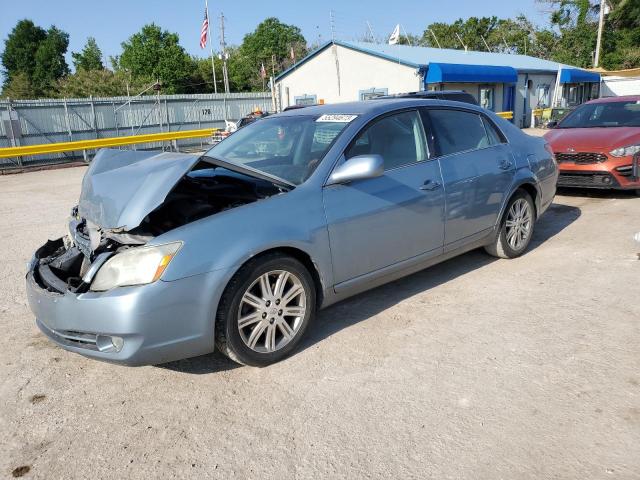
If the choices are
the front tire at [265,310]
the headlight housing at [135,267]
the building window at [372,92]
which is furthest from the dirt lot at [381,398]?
the building window at [372,92]

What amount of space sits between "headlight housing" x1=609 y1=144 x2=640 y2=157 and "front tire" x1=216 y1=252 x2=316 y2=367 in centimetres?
605

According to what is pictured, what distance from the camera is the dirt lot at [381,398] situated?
2.48 meters

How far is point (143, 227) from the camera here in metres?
3.37

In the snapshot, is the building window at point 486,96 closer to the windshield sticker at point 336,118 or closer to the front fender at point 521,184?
the front fender at point 521,184

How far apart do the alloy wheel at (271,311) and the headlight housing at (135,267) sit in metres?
0.52

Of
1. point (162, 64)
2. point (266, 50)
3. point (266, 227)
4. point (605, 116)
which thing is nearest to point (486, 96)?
point (605, 116)

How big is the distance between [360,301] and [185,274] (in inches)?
73.4

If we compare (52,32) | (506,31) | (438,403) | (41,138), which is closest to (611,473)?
(438,403)

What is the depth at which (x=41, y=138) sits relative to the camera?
2030cm

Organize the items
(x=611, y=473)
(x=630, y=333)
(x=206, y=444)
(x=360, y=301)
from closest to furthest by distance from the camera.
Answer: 1. (x=611, y=473)
2. (x=206, y=444)
3. (x=630, y=333)
4. (x=360, y=301)

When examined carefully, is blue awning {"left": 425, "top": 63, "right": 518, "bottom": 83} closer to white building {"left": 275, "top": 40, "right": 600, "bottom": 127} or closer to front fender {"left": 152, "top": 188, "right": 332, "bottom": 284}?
white building {"left": 275, "top": 40, "right": 600, "bottom": 127}

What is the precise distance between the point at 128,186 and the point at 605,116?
27.2 feet

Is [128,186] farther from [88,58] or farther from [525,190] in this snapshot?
[88,58]

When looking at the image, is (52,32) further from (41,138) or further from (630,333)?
(630,333)
